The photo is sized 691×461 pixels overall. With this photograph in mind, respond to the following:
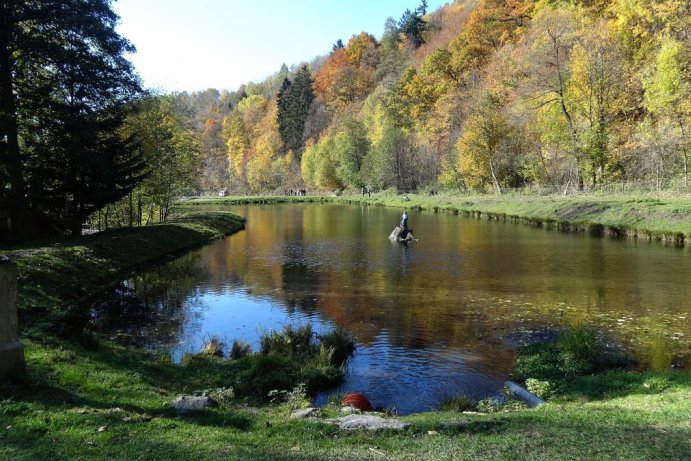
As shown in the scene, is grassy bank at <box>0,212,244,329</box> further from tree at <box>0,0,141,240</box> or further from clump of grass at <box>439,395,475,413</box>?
clump of grass at <box>439,395,475,413</box>

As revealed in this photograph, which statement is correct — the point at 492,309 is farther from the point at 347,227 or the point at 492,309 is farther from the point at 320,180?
the point at 320,180

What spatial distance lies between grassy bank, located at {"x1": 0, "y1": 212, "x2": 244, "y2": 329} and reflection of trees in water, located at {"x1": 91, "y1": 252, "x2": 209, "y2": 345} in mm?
980

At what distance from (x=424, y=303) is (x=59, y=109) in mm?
20680

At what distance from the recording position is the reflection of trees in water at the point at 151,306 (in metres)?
15.7

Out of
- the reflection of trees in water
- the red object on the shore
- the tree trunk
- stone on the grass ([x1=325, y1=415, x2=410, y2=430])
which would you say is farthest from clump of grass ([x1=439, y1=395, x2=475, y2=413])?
the tree trunk

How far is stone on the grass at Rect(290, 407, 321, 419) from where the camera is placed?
803 cm

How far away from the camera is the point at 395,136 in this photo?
3548 inches

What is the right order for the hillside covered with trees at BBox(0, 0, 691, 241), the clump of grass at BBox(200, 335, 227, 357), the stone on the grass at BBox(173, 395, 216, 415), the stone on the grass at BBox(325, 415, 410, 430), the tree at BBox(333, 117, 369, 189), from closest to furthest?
the stone on the grass at BBox(325, 415, 410, 430), the stone on the grass at BBox(173, 395, 216, 415), the clump of grass at BBox(200, 335, 227, 357), the hillside covered with trees at BBox(0, 0, 691, 241), the tree at BBox(333, 117, 369, 189)

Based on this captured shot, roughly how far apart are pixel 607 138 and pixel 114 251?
45.7 metres

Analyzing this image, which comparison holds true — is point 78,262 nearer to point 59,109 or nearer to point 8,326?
point 59,109

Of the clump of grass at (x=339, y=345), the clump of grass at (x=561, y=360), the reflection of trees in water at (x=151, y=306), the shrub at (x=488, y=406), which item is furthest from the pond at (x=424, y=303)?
the shrub at (x=488, y=406)

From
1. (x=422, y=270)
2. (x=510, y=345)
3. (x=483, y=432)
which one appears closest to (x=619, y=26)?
(x=422, y=270)

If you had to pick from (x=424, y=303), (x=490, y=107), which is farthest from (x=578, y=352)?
(x=490, y=107)

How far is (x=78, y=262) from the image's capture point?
21797 millimetres
